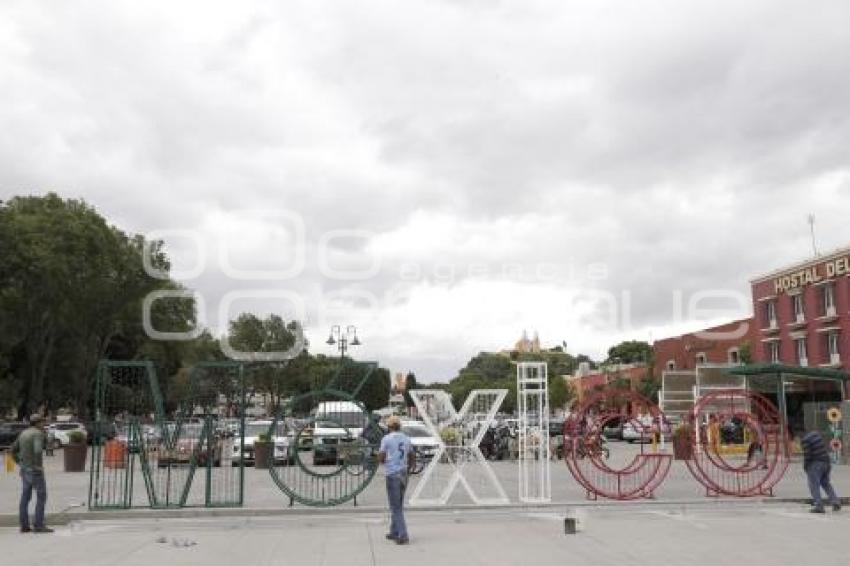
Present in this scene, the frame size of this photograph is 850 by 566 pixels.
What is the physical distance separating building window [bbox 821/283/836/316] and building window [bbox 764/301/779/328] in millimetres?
4970

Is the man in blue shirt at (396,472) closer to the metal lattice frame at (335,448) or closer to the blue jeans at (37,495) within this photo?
the metal lattice frame at (335,448)

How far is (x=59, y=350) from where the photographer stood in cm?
5853

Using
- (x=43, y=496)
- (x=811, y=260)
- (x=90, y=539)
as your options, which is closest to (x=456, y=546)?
(x=90, y=539)

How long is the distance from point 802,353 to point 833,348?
304 centimetres

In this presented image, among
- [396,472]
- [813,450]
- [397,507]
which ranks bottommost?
[397,507]

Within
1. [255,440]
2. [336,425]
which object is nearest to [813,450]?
[336,425]

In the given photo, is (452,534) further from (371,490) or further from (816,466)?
(371,490)

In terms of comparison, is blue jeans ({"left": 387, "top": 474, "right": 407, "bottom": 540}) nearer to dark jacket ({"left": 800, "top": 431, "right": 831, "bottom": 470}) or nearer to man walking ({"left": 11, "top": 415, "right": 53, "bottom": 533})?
man walking ({"left": 11, "top": 415, "right": 53, "bottom": 533})

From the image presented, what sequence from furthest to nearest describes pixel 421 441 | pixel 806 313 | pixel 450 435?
pixel 806 313, pixel 421 441, pixel 450 435

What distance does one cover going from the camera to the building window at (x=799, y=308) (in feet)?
166

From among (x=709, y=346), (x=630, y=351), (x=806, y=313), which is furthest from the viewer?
(x=630, y=351)

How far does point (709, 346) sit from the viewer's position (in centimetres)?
6412

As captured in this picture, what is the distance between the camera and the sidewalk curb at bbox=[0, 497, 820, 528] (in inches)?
618

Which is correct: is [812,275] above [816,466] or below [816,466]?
above
